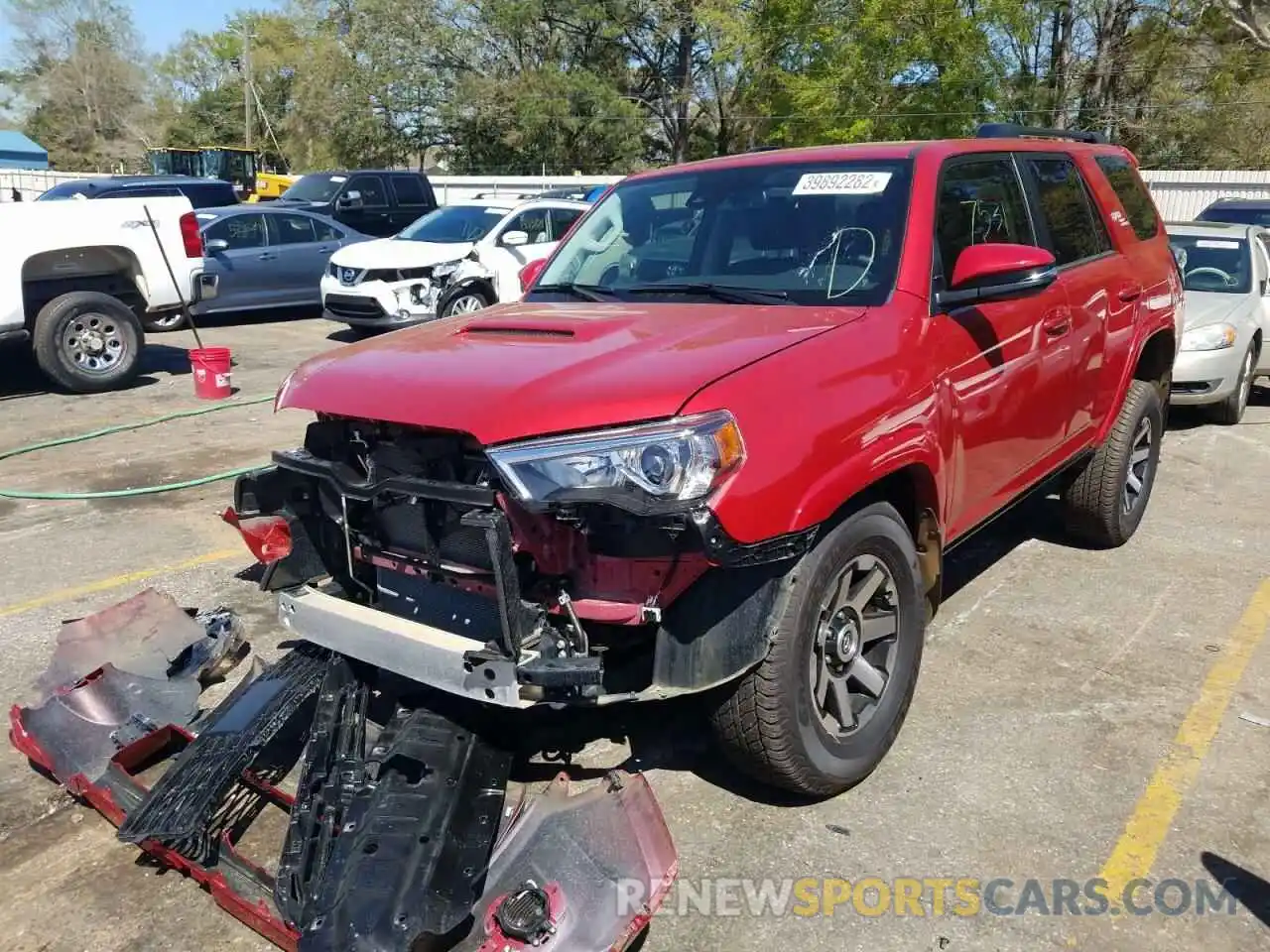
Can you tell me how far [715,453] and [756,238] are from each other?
1602mm

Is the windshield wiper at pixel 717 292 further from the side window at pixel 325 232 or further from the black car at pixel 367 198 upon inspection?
the black car at pixel 367 198

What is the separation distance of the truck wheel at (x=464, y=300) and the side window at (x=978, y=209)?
344 inches

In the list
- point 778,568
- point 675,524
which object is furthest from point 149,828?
point 778,568

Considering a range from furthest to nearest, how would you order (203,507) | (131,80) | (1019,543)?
(131,80) < (203,507) < (1019,543)

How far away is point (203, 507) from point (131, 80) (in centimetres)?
7389

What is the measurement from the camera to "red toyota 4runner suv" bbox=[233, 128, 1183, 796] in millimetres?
2814

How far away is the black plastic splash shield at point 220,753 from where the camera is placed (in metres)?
2.97

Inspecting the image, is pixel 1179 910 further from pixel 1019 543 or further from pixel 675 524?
pixel 1019 543

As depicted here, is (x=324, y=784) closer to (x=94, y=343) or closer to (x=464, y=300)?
(x=94, y=343)

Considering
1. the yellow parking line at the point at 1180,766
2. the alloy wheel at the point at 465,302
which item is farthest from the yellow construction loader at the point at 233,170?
the yellow parking line at the point at 1180,766

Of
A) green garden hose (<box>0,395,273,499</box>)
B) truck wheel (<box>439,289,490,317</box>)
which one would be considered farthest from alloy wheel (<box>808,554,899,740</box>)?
truck wheel (<box>439,289,490,317</box>)

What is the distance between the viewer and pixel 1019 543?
19.1 feet

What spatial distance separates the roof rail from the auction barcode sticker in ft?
4.13

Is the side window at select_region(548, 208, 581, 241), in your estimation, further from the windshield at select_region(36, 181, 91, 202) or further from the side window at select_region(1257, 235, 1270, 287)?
the windshield at select_region(36, 181, 91, 202)
